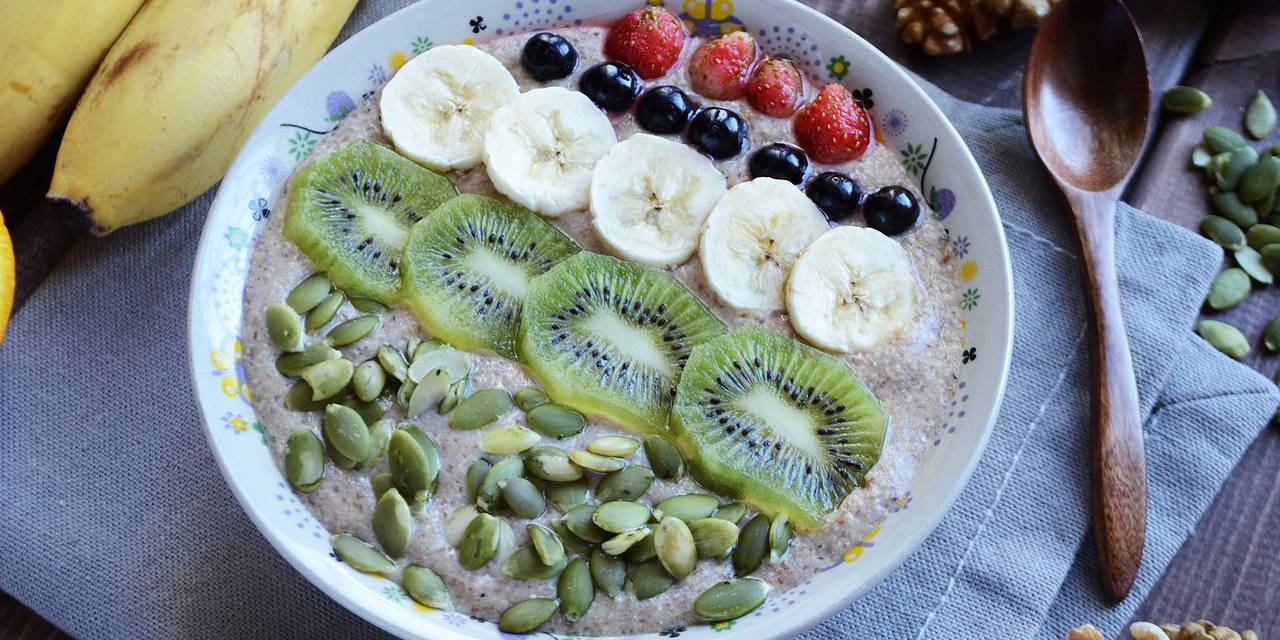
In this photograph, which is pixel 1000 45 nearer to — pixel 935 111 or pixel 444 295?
pixel 935 111

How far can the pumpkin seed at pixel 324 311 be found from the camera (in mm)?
1855

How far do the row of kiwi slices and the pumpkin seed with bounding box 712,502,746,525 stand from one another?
22 mm

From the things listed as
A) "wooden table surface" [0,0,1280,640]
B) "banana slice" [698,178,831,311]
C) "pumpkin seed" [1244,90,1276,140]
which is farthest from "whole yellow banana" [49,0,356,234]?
"pumpkin seed" [1244,90,1276,140]

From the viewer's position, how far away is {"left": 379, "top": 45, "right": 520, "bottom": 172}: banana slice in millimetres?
1983

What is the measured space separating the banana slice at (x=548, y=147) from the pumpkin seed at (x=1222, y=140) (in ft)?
4.51

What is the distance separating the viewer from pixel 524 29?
2111 millimetres

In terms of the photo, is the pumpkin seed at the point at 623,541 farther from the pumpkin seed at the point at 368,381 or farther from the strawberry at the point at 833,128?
the strawberry at the point at 833,128

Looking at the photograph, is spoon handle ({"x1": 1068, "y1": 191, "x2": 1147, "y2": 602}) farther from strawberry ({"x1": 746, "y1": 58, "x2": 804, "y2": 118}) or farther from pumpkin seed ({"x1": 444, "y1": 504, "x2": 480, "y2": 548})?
pumpkin seed ({"x1": 444, "y1": 504, "x2": 480, "y2": 548})

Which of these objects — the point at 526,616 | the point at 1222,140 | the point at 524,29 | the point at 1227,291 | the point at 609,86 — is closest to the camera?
the point at 526,616

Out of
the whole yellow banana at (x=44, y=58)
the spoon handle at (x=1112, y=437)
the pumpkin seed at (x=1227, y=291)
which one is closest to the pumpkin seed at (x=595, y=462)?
the spoon handle at (x=1112, y=437)

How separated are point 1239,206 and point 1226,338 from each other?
313 mm

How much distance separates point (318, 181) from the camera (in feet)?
6.40

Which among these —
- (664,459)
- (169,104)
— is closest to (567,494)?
(664,459)

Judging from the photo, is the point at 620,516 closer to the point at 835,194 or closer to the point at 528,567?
the point at 528,567
